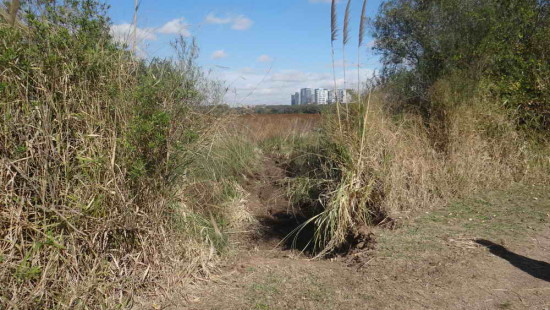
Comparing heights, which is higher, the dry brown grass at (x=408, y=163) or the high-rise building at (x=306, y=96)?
the high-rise building at (x=306, y=96)

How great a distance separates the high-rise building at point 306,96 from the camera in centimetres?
971

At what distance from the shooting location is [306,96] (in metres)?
9.99

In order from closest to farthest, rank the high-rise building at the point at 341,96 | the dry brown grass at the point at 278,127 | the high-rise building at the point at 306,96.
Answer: the high-rise building at the point at 341,96 → the high-rise building at the point at 306,96 → the dry brown grass at the point at 278,127

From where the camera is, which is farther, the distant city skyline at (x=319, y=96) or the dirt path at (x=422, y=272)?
the distant city skyline at (x=319, y=96)

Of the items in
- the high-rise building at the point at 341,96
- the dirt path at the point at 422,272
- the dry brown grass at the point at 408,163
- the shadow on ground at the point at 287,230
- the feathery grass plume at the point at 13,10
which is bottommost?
the shadow on ground at the point at 287,230

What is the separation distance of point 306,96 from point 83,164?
21.8 ft

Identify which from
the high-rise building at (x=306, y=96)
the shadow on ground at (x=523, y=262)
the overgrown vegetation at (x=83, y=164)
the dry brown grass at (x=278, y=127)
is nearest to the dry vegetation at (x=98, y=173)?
the overgrown vegetation at (x=83, y=164)

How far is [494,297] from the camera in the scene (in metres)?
4.10

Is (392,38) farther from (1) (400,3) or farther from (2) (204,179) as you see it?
(2) (204,179)

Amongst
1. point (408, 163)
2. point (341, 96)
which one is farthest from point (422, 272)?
point (341, 96)

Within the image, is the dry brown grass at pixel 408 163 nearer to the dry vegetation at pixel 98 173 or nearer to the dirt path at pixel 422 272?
the dry vegetation at pixel 98 173

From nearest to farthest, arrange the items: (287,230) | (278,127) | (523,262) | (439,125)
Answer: (523,262) < (287,230) < (439,125) < (278,127)

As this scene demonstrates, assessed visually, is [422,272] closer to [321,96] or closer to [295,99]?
[321,96]

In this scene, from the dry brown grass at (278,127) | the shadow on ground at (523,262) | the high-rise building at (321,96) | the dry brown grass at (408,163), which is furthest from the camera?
the dry brown grass at (278,127)
